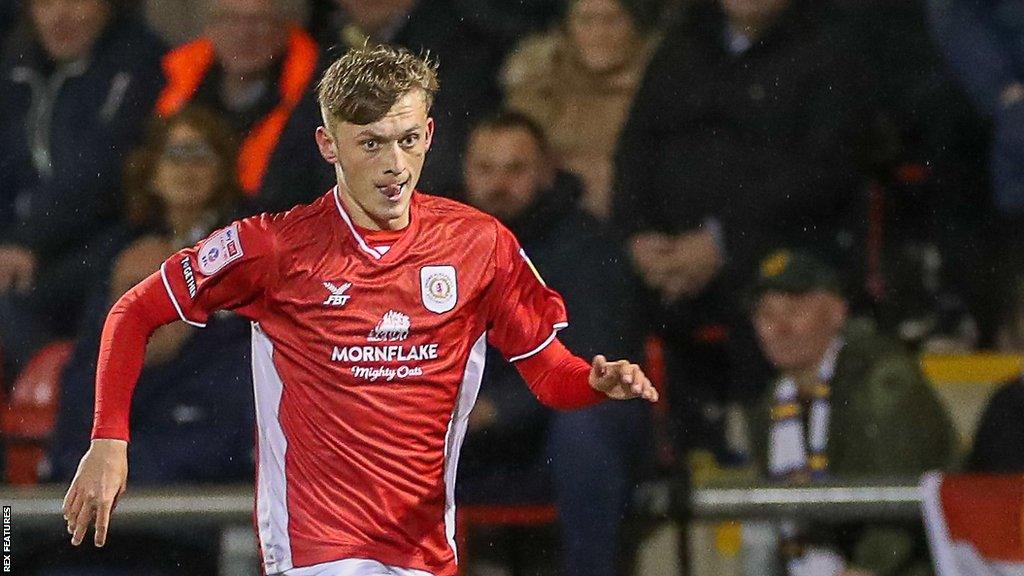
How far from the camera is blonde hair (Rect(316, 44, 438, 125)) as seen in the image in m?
3.86

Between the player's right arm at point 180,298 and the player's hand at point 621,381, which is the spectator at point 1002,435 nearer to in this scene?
the player's hand at point 621,381

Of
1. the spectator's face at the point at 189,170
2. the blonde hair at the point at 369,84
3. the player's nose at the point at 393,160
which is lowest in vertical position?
the player's nose at the point at 393,160

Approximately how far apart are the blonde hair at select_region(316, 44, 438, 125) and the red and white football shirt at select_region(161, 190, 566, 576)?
233 millimetres

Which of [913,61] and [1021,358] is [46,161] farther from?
[1021,358]

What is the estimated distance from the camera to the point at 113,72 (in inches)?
253

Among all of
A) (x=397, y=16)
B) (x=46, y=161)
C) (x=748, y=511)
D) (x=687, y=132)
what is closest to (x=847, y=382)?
(x=748, y=511)

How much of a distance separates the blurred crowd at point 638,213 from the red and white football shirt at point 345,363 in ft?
5.09

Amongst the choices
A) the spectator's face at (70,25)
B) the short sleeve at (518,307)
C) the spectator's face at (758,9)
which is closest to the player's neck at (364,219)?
A: the short sleeve at (518,307)

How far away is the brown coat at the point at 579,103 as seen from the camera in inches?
241

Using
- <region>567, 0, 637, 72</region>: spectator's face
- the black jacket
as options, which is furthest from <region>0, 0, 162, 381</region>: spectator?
the black jacket

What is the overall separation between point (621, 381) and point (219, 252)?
3.14 ft

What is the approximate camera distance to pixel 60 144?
21.2 feet

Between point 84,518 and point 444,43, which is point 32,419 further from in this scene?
point 84,518

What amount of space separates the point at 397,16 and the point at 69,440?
1.87 m
